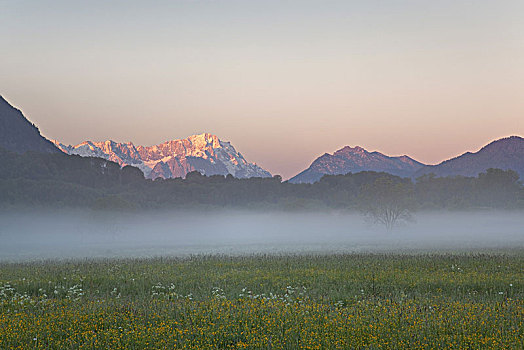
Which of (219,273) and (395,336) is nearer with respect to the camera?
(395,336)

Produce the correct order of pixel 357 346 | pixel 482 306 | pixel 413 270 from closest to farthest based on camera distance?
pixel 357 346 → pixel 482 306 → pixel 413 270

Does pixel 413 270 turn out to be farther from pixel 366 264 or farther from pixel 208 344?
pixel 208 344

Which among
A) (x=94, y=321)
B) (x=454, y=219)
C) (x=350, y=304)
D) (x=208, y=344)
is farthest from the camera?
(x=454, y=219)

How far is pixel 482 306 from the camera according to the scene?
13859 millimetres

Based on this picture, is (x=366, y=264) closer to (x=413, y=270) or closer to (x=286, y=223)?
(x=413, y=270)

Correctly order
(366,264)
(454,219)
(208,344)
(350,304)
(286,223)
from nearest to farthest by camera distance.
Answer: (208,344), (350,304), (366,264), (454,219), (286,223)

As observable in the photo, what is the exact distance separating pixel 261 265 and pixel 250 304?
1432 centimetres

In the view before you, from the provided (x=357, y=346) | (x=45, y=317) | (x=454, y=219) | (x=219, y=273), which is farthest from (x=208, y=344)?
(x=454, y=219)

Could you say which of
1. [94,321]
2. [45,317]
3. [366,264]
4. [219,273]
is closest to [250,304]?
[94,321]

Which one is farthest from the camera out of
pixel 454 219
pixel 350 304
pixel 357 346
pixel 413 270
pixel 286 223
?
pixel 286 223

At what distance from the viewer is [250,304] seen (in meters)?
14.6

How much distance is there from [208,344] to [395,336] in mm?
4493

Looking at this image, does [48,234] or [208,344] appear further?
[48,234]

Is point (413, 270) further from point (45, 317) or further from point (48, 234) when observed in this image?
point (48, 234)
